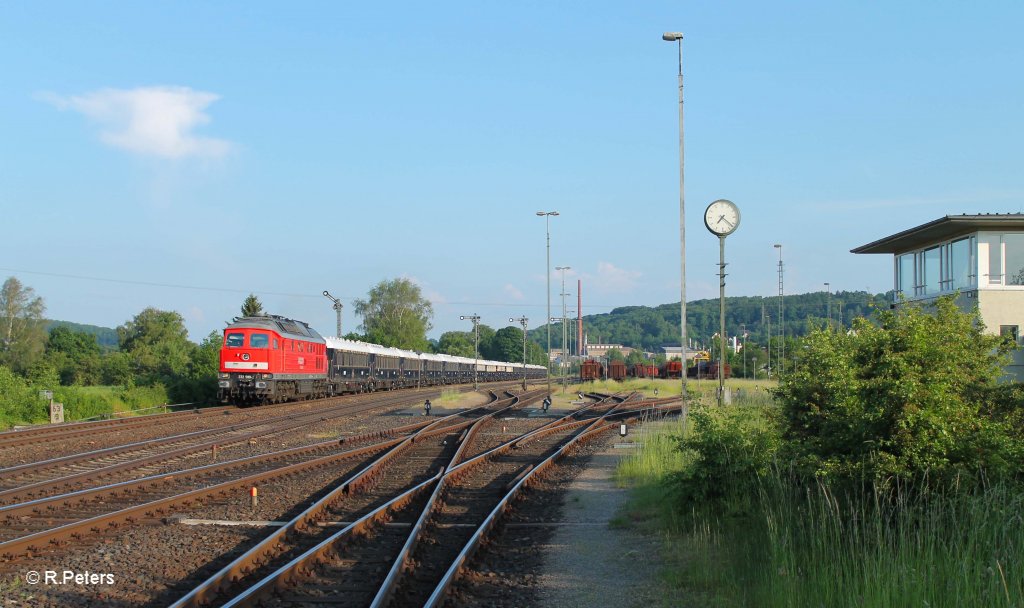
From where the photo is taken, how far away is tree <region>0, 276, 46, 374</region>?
92375 millimetres

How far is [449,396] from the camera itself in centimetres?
4706

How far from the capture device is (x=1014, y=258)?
20.6 metres

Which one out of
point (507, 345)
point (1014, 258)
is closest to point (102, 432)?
point (1014, 258)

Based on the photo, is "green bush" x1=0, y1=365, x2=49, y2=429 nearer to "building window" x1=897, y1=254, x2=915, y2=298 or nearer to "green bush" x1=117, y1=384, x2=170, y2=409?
"green bush" x1=117, y1=384, x2=170, y2=409

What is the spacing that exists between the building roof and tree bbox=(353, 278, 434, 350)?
322 feet

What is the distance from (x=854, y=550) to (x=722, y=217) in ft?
50.6

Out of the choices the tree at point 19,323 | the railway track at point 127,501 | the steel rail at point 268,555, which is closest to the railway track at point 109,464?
the railway track at point 127,501

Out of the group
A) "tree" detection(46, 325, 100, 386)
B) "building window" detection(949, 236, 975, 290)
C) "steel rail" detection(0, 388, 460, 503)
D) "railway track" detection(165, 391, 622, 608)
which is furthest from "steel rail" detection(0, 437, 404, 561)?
"tree" detection(46, 325, 100, 386)

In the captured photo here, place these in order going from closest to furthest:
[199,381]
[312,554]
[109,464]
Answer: [312,554], [109,464], [199,381]

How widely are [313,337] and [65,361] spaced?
180 feet

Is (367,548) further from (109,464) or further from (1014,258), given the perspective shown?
(1014,258)

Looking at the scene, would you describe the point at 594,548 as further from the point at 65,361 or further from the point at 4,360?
the point at 4,360

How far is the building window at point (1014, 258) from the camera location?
808 inches

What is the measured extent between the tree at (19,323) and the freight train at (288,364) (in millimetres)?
54250
